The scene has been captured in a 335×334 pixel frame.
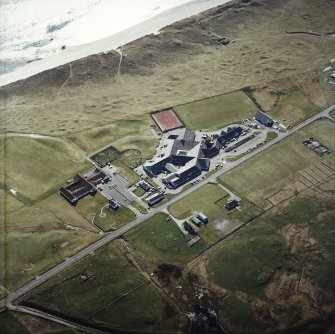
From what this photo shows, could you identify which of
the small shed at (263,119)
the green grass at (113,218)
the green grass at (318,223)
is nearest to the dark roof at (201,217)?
the green grass at (318,223)

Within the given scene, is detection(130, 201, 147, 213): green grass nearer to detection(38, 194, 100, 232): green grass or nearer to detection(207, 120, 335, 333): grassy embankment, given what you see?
detection(38, 194, 100, 232): green grass

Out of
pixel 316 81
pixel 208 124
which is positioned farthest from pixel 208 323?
pixel 316 81

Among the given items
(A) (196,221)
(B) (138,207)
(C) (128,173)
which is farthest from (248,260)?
(C) (128,173)

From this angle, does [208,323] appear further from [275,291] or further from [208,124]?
[208,124]

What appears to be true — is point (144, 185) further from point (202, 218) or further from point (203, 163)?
point (202, 218)

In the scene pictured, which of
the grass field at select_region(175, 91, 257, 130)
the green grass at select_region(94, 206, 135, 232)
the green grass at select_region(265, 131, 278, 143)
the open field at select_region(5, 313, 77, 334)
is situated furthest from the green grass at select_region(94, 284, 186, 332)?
the grass field at select_region(175, 91, 257, 130)

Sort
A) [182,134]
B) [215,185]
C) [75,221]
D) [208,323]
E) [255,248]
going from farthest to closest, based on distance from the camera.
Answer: [182,134] → [215,185] → [75,221] → [255,248] → [208,323]
